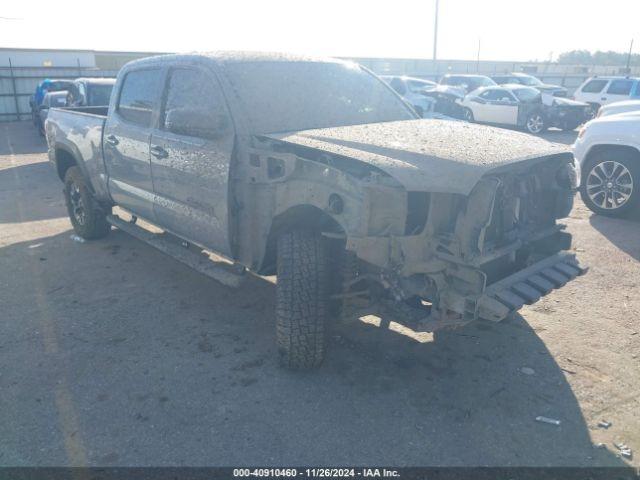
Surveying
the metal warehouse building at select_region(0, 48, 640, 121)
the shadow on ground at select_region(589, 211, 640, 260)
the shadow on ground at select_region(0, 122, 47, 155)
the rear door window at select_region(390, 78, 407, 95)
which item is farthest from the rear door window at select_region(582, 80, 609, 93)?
the shadow on ground at select_region(0, 122, 47, 155)

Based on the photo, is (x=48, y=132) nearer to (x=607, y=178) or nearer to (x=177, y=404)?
(x=177, y=404)

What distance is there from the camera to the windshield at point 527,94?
56.5 ft

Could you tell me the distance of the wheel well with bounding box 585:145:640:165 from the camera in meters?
7.04

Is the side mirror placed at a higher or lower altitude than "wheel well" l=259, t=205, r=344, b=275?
higher

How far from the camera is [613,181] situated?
726 centimetres

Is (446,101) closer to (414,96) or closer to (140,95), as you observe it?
(414,96)

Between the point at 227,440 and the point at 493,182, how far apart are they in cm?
209

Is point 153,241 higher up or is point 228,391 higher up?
point 153,241

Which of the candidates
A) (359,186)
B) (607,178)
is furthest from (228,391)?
(607,178)

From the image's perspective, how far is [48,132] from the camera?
6.93 m

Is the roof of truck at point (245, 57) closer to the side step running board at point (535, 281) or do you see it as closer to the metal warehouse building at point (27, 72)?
the side step running board at point (535, 281)

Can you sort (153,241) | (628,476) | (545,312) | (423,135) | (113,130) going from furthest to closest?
(113,130) < (153,241) < (545,312) < (423,135) < (628,476)

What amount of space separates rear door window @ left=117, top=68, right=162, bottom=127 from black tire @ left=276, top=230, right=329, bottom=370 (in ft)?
7.11

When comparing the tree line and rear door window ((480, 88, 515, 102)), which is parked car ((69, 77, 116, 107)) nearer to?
rear door window ((480, 88, 515, 102))
